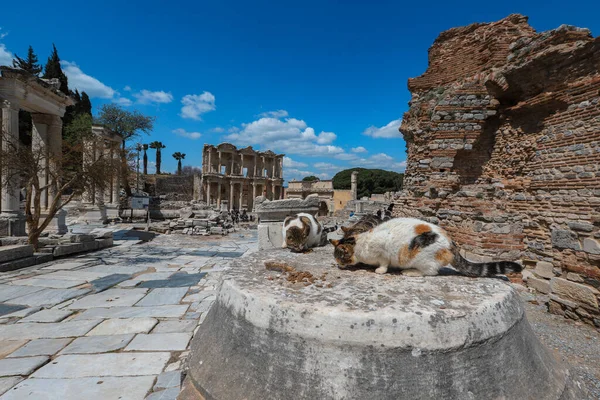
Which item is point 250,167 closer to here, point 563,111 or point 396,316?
point 563,111

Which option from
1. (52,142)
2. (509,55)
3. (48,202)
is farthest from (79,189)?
(509,55)

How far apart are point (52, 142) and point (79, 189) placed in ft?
15.9

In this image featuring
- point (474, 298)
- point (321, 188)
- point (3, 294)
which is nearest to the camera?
point (474, 298)

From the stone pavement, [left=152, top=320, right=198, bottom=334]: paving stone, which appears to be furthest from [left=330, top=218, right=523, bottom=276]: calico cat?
[left=152, top=320, right=198, bottom=334]: paving stone

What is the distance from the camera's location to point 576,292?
4.35 m

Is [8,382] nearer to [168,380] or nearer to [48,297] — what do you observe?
[168,380]

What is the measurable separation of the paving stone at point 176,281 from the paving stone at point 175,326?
6.56ft

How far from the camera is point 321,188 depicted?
147 feet

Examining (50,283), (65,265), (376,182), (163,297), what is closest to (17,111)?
(65,265)

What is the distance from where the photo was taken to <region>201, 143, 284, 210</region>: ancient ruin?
4322cm

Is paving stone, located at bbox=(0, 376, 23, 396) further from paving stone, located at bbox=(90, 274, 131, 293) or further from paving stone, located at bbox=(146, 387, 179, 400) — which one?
paving stone, located at bbox=(90, 274, 131, 293)

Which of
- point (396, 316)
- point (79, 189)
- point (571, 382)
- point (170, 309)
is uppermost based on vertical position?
point (79, 189)

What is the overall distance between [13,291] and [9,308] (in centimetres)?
112

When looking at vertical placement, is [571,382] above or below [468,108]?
below
